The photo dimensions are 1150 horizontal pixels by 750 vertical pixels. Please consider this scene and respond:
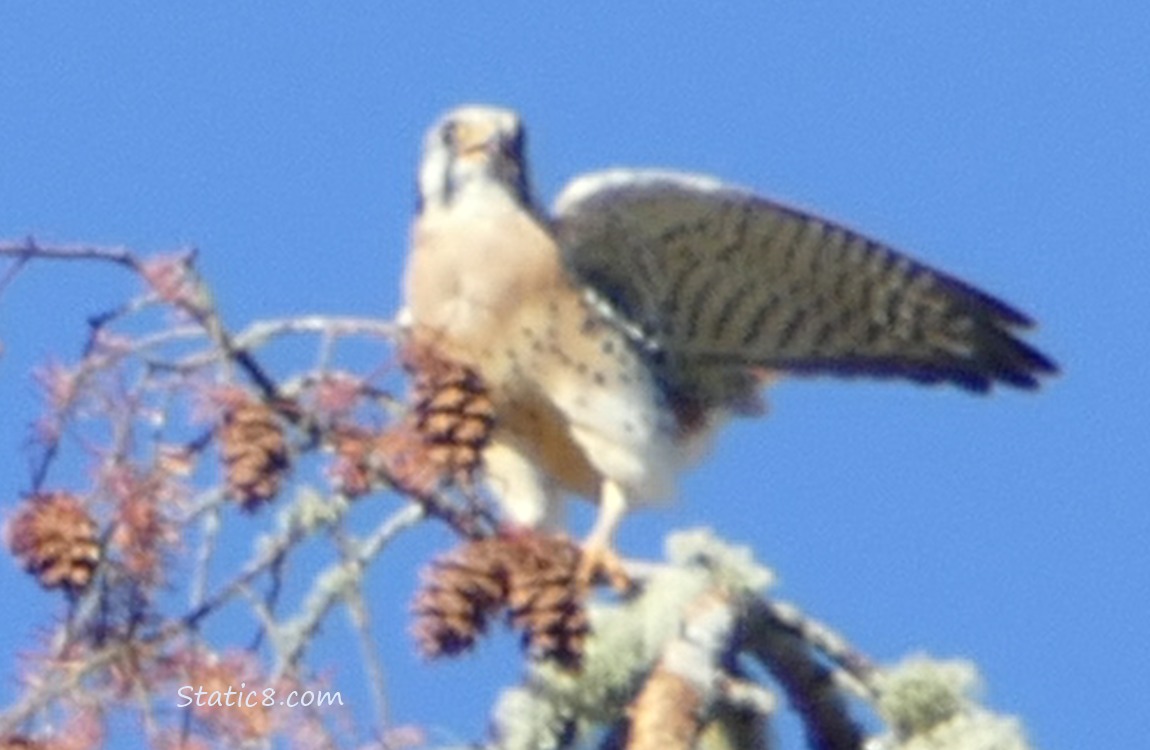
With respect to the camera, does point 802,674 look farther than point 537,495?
No

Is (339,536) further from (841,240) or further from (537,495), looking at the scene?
(841,240)

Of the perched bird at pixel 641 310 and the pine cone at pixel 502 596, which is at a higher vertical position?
the perched bird at pixel 641 310

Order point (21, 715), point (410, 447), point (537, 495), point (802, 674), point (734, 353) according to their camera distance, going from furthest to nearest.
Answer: point (734, 353) < point (537, 495) < point (802, 674) < point (410, 447) < point (21, 715)

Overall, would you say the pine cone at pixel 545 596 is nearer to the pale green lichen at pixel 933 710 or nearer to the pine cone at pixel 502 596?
the pine cone at pixel 502 596

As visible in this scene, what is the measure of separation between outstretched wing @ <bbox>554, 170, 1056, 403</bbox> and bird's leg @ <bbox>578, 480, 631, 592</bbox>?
43 centimetres

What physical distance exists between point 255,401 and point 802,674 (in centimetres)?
103

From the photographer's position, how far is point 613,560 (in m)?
4.48

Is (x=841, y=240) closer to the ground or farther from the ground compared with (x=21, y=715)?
farther from the ground

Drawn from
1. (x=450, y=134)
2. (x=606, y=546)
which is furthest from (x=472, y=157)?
(x=606, y=546)

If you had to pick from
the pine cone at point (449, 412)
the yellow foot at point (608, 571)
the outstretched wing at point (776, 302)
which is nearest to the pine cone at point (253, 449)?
the pine cone at point (449, 412)

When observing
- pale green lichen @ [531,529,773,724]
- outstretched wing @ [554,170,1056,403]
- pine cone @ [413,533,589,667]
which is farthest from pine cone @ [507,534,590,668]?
outstretched wing @ [554,170,1056,403]

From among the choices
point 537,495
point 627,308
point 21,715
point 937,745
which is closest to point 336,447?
point 21,715

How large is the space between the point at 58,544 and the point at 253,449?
21 cm

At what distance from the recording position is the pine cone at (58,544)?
3477mm
